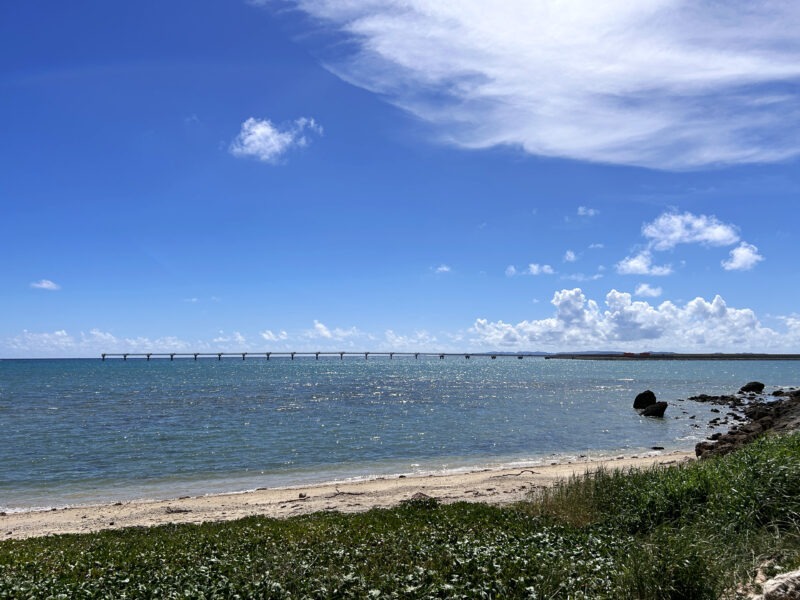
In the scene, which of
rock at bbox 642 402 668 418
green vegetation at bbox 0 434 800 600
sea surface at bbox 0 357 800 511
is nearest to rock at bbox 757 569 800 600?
green vegetation at bbox 0 434 800 600

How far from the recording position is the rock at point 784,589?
6672mm

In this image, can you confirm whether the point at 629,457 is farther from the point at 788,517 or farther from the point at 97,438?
the point at 97,438

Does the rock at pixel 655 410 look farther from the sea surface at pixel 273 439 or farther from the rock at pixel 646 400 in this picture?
the rock at pixel 646 400

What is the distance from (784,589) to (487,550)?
437 centimetres

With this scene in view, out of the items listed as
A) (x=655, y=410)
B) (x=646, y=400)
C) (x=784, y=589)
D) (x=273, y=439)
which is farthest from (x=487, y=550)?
(x=646, y=400)

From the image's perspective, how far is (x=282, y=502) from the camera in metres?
20.0

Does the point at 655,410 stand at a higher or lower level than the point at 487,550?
lower

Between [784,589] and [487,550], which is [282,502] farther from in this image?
[784,589]

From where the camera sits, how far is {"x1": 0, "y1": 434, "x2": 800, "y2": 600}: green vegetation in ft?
26.2

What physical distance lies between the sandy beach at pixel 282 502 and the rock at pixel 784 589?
9.21 meters

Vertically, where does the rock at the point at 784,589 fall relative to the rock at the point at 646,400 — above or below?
above

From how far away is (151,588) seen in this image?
8492 millimetres

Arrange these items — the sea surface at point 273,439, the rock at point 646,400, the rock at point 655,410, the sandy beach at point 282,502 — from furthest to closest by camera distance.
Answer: the rock at point 646,400 → the rock at point 655,410 → the sea surface at point 273,439 → the sandy beach at point 282,502

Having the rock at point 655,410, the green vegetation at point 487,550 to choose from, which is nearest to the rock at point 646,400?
the rock at point 655,410
